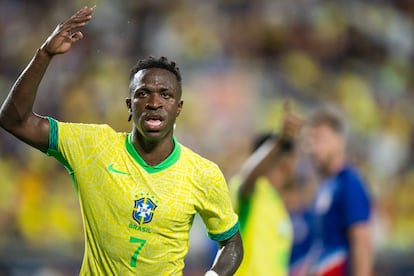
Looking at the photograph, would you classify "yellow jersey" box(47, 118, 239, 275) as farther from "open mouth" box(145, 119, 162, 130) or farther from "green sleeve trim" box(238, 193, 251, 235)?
"green sleeve trim" box(238, 193, 251, 235)

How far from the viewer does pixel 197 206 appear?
13.6 feet

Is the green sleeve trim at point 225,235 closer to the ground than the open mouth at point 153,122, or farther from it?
closer to the ground

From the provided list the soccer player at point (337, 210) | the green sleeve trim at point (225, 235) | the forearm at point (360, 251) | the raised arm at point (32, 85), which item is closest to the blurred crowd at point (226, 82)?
the soccer player at point (337, 210)

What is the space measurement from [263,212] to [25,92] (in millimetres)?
2752

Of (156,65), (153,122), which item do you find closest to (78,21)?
(156,65)

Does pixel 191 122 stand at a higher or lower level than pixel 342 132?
higher

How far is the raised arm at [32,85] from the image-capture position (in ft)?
12.3

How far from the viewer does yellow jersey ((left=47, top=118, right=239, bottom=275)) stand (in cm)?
400

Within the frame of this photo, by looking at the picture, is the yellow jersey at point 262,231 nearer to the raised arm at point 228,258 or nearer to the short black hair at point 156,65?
the raised arm at point 228,258

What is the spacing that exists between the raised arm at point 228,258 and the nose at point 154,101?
2.70 feet

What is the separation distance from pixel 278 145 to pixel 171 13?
6031 mm

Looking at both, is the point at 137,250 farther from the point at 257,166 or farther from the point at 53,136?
the point at 257,166

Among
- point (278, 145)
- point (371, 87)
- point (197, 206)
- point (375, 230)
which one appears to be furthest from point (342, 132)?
point (371, 87)

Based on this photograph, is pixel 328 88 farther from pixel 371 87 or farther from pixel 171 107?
pixel 171 107
